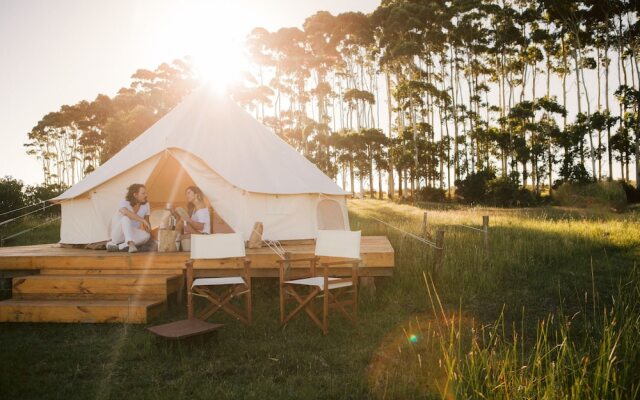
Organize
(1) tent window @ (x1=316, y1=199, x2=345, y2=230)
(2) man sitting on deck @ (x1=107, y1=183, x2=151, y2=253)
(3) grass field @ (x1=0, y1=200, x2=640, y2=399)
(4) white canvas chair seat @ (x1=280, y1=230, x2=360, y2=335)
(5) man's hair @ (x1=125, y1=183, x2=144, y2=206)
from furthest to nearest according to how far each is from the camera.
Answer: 1. (1) tent window @ (x1=316, y1=199, x2=345, y2=230)
2. (5) man's hair @ (x1=125, y1=183, x2=144, y2=206)
3. (2) man sitting on deck @ (x1=107, y1=183, x2=151, y2=253)
4. (4) white canvas chair seat @ (x1=280, y1=230, x2=360, y2=335)
5. (3) grass field @ (x1=0, y1=200, x2=640, y2=399)

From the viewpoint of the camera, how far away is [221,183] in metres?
7.09

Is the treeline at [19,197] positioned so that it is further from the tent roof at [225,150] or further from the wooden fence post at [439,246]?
the wooden fence post at [439,246]

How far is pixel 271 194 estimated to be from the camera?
7.00 metres

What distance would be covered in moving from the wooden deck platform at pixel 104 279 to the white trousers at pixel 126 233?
29 centimetres

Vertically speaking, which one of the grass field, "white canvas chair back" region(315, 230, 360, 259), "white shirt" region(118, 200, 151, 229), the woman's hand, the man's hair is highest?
the man's hair

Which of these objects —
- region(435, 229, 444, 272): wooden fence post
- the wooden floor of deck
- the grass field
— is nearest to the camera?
the grass field

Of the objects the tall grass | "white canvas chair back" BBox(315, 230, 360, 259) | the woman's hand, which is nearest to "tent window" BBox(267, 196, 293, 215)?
the woman's hand

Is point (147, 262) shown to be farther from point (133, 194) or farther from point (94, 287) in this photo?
point (133, 194)

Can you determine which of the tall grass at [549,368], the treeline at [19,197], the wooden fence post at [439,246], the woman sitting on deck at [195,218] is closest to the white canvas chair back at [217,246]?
the woman sitting on deck at [195,218]

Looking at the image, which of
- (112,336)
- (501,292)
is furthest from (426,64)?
(112,336)

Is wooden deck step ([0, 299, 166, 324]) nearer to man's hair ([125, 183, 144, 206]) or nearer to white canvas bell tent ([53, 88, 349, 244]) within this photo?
man's hair ([125, 183, 144, 206])

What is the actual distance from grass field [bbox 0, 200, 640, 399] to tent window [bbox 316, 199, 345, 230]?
151 cm

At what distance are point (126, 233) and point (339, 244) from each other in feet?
10.6

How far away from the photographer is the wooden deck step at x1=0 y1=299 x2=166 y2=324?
4.86 metres
